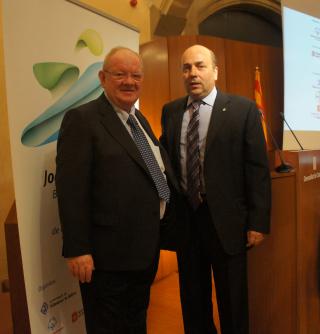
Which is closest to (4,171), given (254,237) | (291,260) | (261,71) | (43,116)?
(43,116)

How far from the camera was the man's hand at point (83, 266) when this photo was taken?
1.29 meters

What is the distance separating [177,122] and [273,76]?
2.50m

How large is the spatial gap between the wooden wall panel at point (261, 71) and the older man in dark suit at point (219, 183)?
1820mm

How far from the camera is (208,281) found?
6.19 feet

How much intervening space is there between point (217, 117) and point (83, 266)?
0.90m

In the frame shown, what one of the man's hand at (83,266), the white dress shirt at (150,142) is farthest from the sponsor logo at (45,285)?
the white dress shirt at (150,142)

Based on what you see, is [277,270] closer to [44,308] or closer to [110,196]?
[110,196]

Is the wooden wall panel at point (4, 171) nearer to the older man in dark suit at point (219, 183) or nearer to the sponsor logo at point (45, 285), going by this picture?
the sponsor logo at point (45, 285)

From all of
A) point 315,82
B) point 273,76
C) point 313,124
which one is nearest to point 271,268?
point 313,124

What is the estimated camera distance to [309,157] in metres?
1.89

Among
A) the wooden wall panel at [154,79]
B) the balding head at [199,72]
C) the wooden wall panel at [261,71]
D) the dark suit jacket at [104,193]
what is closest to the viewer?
the dark suit jacket at [104,193]

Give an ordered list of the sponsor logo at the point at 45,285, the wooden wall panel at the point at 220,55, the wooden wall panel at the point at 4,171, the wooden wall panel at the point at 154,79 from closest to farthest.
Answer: the sponsor logo at the point at 45,285 → the wooden wall panel at the point at 4,171 → the wooden wall panel at the point at 154,79 → the wooden wall panel at the point at 220,55

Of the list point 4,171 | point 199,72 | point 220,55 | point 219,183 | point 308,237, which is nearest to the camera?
point 219,183

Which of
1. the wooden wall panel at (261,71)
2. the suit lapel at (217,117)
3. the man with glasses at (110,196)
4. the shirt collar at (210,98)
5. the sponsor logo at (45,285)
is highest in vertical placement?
the wooden wall panel at (261,71)
